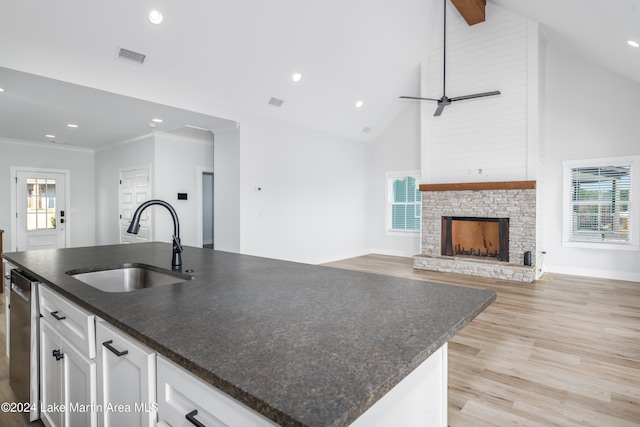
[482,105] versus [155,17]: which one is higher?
[155,17]

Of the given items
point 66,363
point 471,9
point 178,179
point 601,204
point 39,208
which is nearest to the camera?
point 66,363

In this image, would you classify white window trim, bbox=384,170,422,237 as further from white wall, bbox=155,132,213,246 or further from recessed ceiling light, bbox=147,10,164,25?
recessed ceiling light, bbox=147,10,164,25

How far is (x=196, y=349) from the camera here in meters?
0.89

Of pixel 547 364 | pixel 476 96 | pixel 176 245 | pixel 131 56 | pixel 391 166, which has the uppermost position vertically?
pixel 476 96

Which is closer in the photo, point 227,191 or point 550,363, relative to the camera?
point 550,363

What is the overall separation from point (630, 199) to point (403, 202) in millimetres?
4084

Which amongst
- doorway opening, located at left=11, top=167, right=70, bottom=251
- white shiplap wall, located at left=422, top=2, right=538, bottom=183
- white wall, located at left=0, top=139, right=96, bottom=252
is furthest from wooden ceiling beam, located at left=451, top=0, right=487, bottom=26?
doorway opening, located at left=11, top=167, right=70, bottom=251

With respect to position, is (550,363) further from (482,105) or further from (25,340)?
(482,105)

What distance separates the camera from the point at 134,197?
24.4 feet

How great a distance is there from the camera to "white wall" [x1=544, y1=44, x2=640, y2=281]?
5.66 metres

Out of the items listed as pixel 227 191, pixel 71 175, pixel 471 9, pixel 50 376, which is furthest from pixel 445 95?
pixel 71 175

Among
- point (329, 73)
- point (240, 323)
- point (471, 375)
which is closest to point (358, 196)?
point (329, 73)

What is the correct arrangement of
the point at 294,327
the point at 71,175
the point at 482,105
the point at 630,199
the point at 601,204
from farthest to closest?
the point at 71,175, the point at 482,105, the point at 601,204, the point at 630,199, the point at 294,327

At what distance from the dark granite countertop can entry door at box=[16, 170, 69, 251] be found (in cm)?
769
